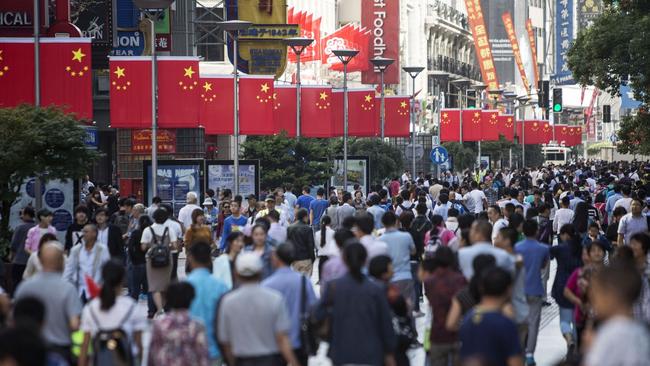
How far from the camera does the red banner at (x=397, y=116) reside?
49.8 metres

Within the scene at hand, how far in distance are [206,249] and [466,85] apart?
95901 mm

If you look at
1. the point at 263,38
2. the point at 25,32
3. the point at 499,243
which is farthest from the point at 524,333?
the point at 263,38

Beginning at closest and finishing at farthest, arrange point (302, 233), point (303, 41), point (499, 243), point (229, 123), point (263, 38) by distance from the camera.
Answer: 1. point (499, 243)
2. point (302, 233)
3. point (229, 123)
4. point (303, 41)
5. point (263, 38)

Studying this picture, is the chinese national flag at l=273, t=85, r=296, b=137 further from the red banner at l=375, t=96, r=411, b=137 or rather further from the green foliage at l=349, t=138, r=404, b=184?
the green foliage at l=349, t=138, r=404, b=184

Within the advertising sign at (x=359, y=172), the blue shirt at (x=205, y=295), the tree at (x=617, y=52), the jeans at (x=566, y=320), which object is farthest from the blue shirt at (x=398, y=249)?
the advertising sign at (x=359, y=172)

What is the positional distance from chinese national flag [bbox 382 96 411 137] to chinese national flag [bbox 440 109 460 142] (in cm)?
2058

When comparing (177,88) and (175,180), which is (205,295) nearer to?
(175,180)

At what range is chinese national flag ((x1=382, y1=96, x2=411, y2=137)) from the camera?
163ft

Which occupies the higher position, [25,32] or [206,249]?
[25,32]

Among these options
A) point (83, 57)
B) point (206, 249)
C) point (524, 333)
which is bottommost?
point (524, 333)

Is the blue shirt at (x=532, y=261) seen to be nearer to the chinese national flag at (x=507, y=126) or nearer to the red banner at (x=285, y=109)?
the red banner at (x=285, y=109)

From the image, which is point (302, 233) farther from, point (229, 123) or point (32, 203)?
point (229, 123)

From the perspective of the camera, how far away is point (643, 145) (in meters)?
38.6

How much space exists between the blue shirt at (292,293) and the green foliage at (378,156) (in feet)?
129
